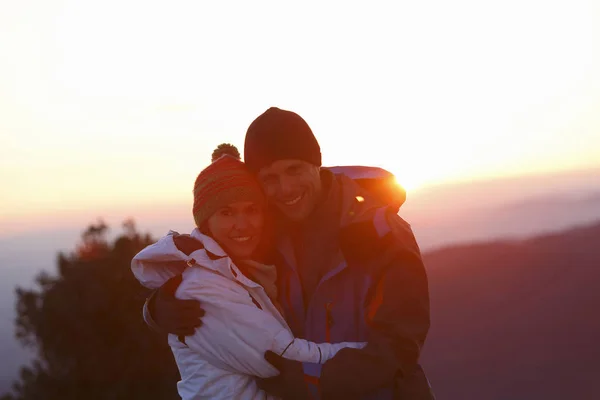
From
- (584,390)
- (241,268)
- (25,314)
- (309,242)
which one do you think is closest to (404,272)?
(309,242)

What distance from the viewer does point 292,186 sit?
3508 mm

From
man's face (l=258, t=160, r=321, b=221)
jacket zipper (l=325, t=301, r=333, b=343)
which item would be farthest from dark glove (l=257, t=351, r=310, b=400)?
man's face (l=258, t=160, r=321, b=221)

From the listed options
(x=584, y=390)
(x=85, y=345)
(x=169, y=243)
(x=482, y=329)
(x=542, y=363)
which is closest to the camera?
(x=169, y=243)

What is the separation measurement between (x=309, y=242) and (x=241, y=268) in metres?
0.39

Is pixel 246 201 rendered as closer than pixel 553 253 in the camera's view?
Yes

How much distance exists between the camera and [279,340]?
322cm

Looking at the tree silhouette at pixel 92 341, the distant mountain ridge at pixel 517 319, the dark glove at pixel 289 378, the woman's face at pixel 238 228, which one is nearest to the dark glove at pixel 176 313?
the woman's face at pixel 238 228

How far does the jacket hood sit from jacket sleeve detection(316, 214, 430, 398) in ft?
2.05

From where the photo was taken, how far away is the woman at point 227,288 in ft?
10.6

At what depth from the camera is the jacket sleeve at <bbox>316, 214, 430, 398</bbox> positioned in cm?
313

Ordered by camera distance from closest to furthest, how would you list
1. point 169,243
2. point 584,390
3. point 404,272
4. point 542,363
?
point 404,272
point 169,243
point 584,390
point 542,363

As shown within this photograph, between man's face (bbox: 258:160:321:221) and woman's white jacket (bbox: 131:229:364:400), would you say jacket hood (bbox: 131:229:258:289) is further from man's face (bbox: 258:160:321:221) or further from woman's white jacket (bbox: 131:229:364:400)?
man's face (bbox: 258:160:321:221)

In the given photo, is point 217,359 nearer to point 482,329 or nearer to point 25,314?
point 25,314

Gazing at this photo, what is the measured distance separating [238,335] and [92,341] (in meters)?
9.99
